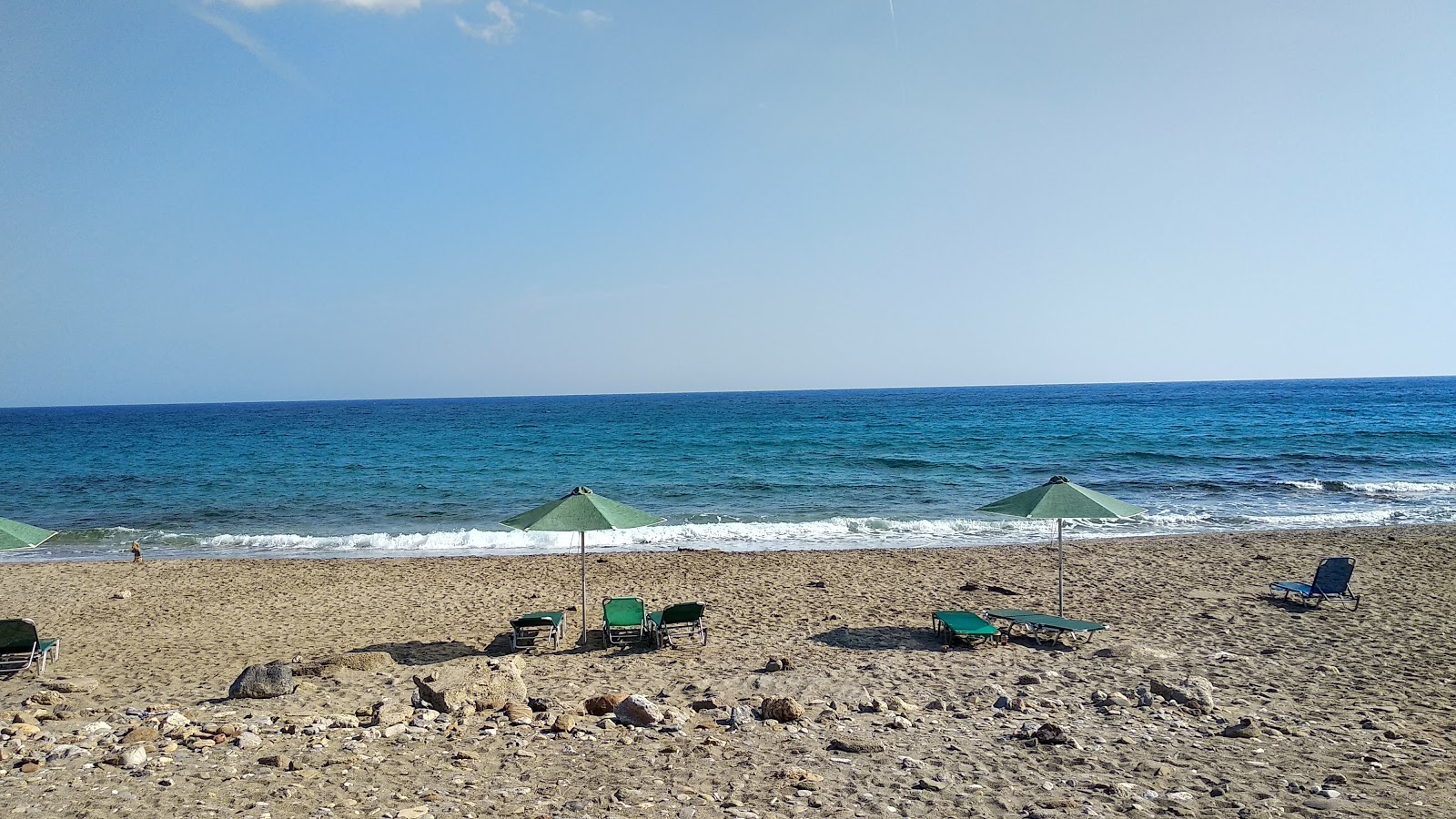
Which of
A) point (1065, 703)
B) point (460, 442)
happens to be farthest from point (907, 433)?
point (1065, 703)

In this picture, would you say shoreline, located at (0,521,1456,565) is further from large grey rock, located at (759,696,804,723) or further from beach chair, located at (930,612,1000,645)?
large grey rock, located at (759,696,804,723)

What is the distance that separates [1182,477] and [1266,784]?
90.9 ft

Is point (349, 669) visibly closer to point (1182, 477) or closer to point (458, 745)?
point (458, 745)

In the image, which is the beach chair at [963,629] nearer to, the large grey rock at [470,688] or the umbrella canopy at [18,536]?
the large grey rock at [470,688]

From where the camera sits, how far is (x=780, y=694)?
24.6ft

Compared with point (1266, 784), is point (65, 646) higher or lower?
lower

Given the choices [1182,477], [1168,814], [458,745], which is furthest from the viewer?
[1182,477]

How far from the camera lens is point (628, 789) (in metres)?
5.31

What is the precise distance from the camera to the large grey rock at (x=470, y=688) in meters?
6.96

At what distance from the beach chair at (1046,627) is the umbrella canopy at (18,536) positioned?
40.0 ft

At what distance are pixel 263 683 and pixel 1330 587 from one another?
45.5ft

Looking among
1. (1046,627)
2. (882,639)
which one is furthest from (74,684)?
(1046,627)

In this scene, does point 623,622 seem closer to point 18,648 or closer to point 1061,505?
point 1061,505

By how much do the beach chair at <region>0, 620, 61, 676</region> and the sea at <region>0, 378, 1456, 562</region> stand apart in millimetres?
9207
